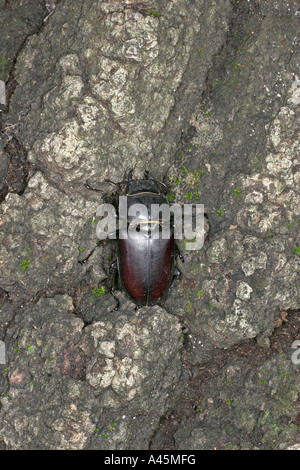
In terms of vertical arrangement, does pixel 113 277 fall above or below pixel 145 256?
below

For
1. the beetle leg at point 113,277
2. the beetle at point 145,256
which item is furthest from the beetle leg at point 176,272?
the beetle leg at point 113,277

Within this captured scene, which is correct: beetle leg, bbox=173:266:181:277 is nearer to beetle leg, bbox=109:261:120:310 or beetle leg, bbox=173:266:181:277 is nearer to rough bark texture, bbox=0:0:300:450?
rough bark texture, bbox=0:0:300:450

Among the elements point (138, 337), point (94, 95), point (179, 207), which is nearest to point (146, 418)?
point (138, 337)

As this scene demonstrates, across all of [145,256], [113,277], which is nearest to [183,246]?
[145,256]

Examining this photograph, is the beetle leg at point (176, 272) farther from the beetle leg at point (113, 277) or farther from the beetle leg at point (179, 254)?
the beetle leg at point (113, 277)

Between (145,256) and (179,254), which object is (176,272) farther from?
(145,256)

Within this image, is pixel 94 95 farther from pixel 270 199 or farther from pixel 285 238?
pixel 285 238

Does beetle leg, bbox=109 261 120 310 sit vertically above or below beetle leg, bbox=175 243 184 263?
below

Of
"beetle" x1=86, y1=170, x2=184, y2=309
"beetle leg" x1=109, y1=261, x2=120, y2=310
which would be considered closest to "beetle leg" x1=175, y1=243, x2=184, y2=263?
"beetle" x1=86, y1=170, x2=184, y2=309
